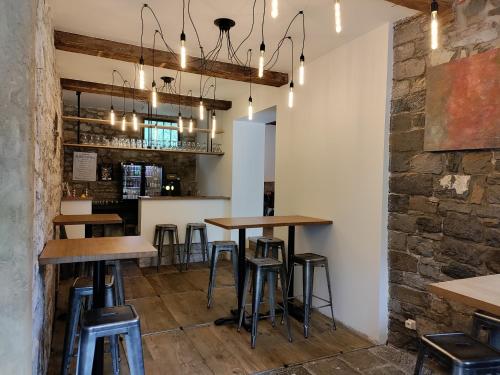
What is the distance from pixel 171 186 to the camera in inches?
273

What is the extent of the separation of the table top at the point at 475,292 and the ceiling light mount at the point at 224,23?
2.33 metres

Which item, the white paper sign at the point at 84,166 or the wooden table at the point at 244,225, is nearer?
the wooden table at the point at 244,225

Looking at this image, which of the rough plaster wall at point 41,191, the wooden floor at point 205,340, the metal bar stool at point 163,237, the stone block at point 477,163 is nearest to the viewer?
the rough plaster wall at point 41,191

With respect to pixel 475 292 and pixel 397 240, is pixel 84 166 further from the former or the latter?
pixel 475 292

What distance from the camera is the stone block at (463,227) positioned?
2.22 metres

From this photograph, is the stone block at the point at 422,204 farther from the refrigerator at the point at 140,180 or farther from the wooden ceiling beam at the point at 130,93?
the refrigerator at the point at 140,180

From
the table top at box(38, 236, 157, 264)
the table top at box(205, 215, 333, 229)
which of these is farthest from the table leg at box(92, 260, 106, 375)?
the table top at box(205, 215, 333, 229)

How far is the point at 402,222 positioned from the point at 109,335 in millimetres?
2131

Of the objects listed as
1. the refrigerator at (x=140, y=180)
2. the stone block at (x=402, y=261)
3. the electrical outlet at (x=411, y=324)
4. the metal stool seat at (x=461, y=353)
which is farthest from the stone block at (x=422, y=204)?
the refrigerator at (x=140, y=180)

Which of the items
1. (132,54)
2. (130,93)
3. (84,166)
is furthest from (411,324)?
(84,166)

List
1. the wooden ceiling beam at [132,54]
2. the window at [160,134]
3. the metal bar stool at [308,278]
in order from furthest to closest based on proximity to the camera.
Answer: the window at [160,134] → the wooden ceiling beam at [132,54] → the metal bar stool at [308,278]

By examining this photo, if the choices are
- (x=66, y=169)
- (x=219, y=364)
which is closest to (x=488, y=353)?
(x=219, y=364)

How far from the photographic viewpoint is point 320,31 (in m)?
2.93

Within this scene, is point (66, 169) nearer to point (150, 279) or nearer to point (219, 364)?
point (150, 279)
